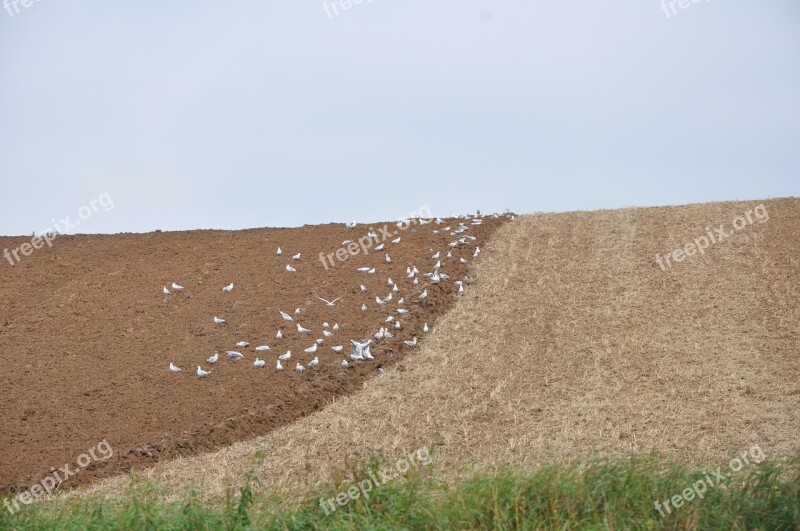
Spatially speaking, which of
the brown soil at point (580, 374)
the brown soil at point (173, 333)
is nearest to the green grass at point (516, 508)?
the brown soil at point (580, 374)

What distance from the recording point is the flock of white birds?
15.6 meters

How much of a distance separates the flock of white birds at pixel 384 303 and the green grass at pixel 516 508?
6.36 metres

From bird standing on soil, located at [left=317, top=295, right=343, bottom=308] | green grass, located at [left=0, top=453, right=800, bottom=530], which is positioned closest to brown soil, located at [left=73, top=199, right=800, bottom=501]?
green grass, located at [left=0, top=453, right=800, bottom=530]

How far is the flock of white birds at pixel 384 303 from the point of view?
51.1 ft

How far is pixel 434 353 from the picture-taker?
15.8 metres

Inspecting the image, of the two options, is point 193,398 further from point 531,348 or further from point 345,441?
point 531,348

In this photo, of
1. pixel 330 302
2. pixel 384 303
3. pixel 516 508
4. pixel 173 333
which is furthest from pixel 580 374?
pixel 173 333

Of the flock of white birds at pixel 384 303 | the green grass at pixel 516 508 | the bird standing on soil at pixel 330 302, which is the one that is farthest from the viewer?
the bird standing on soil at pixel 330 302

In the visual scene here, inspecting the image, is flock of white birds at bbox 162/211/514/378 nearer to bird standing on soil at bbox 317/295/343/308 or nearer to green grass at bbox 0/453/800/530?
bird standing on soil at bbox 317/295/343/308

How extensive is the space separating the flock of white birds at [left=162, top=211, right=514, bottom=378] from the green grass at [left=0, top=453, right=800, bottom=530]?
6.36 meters

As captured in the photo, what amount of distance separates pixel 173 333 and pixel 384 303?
14.2ft

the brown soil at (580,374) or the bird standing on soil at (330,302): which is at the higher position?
the bird standing on soil at (330,302)

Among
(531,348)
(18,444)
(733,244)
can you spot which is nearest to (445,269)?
(531,348)

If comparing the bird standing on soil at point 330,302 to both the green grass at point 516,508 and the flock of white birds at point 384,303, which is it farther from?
the green grass at point 516,508
